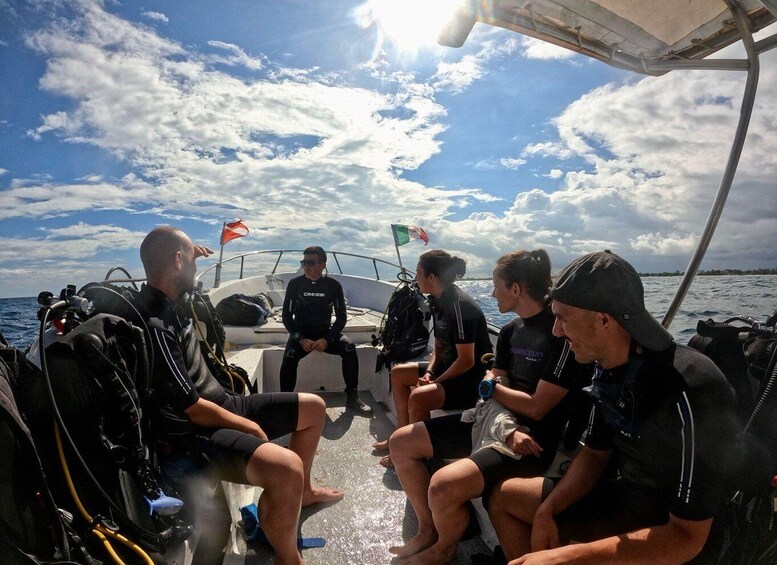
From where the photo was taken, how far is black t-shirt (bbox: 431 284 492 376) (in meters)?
2.52

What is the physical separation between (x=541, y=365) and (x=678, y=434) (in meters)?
0.81

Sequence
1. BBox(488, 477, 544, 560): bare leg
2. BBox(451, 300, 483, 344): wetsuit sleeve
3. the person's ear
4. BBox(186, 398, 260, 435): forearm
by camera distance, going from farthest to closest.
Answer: BBox(451, 300, 483, 344): wetsuit sleeve, BBox(186, 398, 260, 435): forearm, BBox(488, 477, 544, 560): bare leg, the person's ear

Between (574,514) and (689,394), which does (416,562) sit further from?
(689,394)

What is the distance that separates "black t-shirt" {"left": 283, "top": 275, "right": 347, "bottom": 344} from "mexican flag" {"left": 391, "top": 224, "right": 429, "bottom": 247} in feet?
12.4

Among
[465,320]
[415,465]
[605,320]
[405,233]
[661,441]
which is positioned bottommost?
[415,465]

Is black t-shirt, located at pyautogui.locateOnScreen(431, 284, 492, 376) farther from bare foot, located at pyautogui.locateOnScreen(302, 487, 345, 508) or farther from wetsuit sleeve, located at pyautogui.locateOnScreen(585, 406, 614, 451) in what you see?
wetsuit sleeve, located at pyautogui.locateOnScreen(585, 406, 614, 451)

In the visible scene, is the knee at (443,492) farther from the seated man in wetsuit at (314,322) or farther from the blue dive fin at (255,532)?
the seated man in wetsuit at (314,322)

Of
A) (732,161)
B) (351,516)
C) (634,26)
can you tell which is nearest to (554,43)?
(634,26)

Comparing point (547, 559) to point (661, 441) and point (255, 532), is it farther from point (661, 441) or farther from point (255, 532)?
point (255, 532)

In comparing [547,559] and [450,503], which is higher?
[547,559]

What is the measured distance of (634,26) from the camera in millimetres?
1750

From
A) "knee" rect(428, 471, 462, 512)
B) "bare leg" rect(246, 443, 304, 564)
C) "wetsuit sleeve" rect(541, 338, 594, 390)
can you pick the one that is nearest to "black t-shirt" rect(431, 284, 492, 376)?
"wetsuit sleeve" rect(541, 338, 594, 390)

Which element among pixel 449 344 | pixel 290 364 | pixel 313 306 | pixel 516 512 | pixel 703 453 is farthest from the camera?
pixel 313 306

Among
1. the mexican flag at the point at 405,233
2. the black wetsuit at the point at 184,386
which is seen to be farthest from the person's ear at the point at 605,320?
the mexican flag at the point at 405,233
